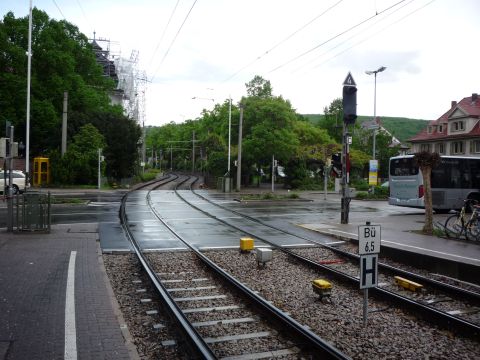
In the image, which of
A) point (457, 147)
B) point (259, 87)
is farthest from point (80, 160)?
point (457, 147)

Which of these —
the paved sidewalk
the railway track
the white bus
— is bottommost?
the railway track

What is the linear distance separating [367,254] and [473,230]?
8944 millimetres

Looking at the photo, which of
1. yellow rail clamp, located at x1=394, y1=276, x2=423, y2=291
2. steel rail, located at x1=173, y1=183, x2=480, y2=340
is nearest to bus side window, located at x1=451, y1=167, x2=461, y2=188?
yellow rail clamp, located at x1=394, y1=276, x2=423, y2=291

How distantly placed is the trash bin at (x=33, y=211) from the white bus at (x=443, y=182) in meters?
16.9

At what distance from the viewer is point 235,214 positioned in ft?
71.6

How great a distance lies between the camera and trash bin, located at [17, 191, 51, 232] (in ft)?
46.6

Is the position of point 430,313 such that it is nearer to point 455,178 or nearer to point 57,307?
Result: point 57,307

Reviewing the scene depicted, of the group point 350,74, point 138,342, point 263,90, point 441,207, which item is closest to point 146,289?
point 138,342

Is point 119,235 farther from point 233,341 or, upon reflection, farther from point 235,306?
point 233,341

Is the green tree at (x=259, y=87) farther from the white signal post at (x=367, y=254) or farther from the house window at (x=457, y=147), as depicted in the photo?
the white signal post at (x=367, y=254)

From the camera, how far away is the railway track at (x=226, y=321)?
561cm

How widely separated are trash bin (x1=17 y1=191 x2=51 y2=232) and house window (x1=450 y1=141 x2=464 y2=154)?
5071cm

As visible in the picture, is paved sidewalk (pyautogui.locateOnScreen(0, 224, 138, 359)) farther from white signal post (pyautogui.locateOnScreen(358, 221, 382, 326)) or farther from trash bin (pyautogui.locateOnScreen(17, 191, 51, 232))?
white signal post (pyautogui.locateOnScreen(358, 221, 382, 326))

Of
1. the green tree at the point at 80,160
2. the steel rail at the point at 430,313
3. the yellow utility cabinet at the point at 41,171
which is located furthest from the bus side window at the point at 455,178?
the yellow utility cabinet at the point at 41,171
